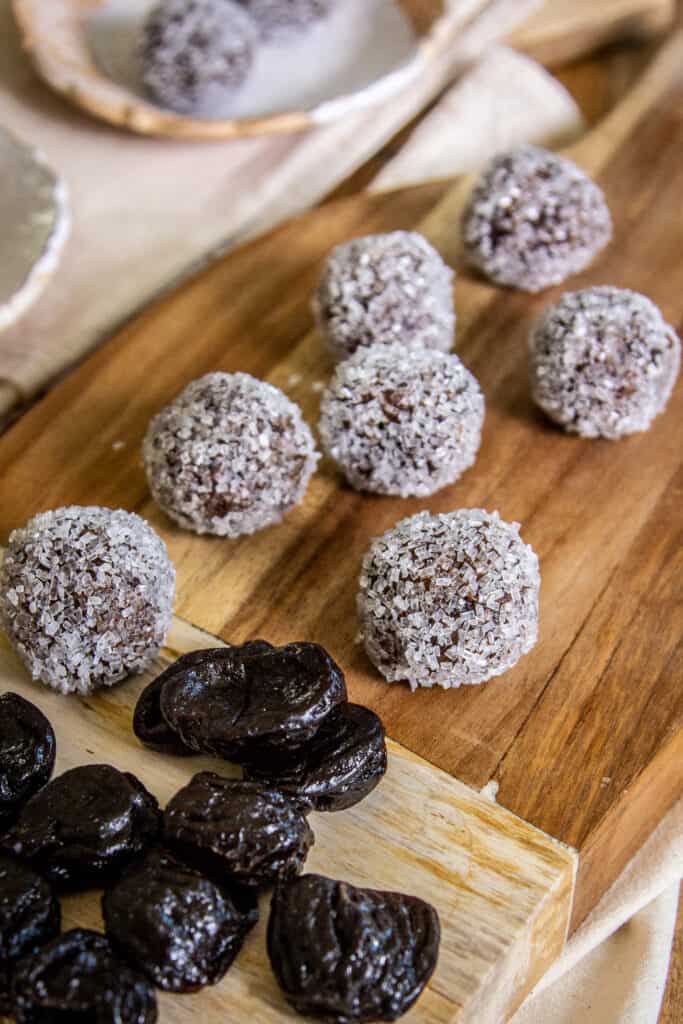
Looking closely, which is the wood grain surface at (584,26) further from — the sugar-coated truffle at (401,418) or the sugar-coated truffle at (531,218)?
the sugar-coated truffle at (401,418)

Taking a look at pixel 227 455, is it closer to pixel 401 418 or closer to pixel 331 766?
pixel 401 418

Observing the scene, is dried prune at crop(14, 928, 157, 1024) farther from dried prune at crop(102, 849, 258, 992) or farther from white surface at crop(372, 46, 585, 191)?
white surface at crop(372, 46, 585, 191)

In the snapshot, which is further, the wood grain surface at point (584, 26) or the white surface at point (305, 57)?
the wood grain surface at point (584, 26)

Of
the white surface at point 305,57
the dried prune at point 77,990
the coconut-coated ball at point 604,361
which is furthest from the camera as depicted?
the white surface at point 305,57

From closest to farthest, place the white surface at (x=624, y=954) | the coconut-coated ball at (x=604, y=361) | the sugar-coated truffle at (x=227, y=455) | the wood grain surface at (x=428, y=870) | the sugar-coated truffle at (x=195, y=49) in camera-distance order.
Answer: the wood grain surface at (x=428, y=870)
the white surface at (x=624, y=954)
the sugar-coated truffle at (x=227, y=455)
the coconut-coated ball at (x=604, y=361)
the sugar-coated truffle at (x=195, y=49)

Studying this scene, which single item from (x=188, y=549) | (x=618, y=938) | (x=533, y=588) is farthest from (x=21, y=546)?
(x=618, y=938)

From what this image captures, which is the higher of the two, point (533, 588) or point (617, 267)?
point (533, 588)

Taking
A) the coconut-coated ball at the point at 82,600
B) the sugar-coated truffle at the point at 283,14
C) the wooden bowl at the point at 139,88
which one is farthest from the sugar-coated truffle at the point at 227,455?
the sugar-coated truffle at the point at 283,14

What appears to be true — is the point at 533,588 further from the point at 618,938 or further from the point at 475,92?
the point at 475,92

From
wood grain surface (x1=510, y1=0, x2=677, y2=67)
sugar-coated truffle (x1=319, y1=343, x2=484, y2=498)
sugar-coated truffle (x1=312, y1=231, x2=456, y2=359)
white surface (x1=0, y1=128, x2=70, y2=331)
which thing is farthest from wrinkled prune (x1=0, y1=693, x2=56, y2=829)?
wood grain surface (x1=510, y1=0, x2=677, y2=67)
